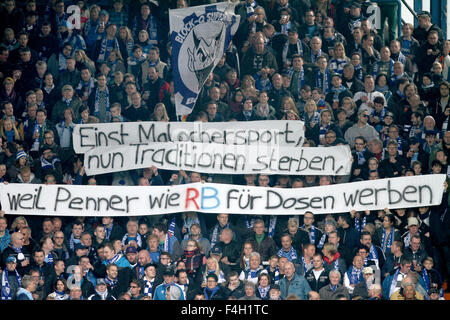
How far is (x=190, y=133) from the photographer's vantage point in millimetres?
15547

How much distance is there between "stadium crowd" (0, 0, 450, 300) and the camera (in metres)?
14.0

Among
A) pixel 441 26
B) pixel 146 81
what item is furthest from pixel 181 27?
pixel 441 26

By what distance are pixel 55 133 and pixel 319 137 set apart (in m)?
3.70

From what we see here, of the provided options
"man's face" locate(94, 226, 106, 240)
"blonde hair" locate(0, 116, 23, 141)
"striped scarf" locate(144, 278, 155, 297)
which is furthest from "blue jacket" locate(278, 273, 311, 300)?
"blonde hair" locate(0, 116, 23, 141)

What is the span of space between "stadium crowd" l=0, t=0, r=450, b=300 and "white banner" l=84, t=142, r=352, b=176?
14 centimetres

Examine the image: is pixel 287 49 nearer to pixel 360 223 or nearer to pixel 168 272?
pixel 360 223

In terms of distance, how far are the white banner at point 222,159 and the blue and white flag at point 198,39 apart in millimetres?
1010

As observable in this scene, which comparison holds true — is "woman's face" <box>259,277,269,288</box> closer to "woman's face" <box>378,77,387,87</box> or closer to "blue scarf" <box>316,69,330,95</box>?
"blue scarf" <box>316,69,330,95</box>

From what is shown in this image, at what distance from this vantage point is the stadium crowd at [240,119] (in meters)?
14.0

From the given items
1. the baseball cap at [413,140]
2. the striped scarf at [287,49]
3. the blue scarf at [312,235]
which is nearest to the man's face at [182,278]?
the blue scarf at [312,235]

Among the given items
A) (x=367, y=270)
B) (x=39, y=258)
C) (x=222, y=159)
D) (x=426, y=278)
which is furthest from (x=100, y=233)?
(x=426, y=278)

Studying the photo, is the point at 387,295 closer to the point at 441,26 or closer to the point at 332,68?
the point at 332,68

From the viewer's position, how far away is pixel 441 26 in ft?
59.3

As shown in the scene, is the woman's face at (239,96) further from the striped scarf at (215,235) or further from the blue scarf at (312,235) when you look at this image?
the blue scarf at (312,235)
